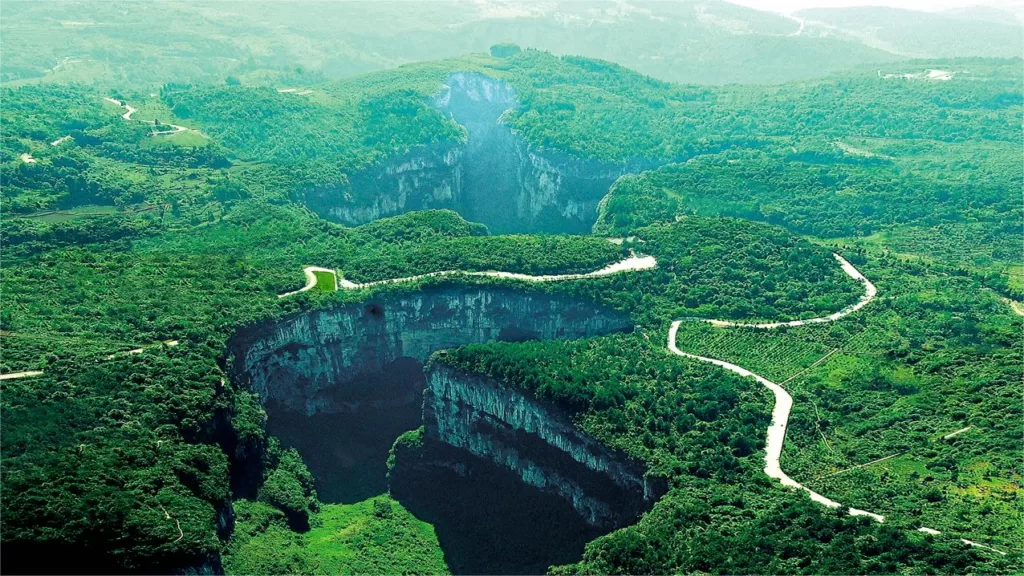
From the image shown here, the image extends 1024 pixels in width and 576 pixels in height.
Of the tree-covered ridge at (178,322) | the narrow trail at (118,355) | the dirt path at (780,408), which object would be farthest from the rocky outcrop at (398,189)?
the dirt path at (780,408)

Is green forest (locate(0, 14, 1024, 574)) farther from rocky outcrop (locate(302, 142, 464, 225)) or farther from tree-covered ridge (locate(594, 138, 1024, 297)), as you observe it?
rocky outcrop (locate(302, 142, 464, 225))

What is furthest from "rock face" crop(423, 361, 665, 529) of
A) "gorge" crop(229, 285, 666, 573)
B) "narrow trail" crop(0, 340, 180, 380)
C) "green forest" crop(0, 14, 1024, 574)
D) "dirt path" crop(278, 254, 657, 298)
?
"narrow trail" crop(0, 340, 180, 380)

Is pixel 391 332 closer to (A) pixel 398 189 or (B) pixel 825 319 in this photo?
(B) pixel 825 319

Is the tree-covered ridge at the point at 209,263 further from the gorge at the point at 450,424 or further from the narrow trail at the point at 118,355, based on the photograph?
the gorge at the point at 450,424

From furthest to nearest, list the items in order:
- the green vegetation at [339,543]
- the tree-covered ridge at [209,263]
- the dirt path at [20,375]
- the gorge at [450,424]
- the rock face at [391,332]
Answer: the rock face at [391,332], the tree-covered ridge at [209,263], the gorge at [450,424], the dirt path at [20,375], the green vegetation at [339,543]

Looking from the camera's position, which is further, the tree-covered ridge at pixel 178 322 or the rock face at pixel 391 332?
the rock face at pixel 391 332

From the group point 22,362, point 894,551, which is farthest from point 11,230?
point 894,551
